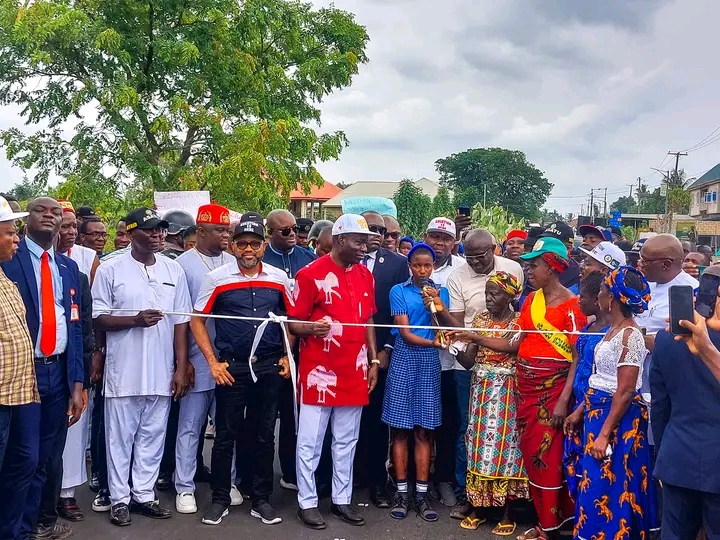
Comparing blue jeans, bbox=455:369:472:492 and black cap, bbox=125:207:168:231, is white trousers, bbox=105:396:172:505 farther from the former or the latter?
blue jeans, bbox=455:369:472:492

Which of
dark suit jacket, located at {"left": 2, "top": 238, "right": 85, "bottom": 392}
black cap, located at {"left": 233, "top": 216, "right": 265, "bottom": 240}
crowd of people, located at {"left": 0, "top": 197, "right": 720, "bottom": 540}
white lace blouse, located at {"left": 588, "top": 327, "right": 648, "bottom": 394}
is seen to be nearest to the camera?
white lace blouse, located at {"left": 588, "top": 327, "right": 648, "bottom": 394}

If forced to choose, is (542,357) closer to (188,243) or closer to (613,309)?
(613,309)

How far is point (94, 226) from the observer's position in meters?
6.56

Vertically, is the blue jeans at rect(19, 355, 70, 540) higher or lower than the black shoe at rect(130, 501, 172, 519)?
higher

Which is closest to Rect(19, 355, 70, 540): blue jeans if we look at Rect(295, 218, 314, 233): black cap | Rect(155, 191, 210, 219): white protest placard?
Rect(295, 218, 314, 233): black cap

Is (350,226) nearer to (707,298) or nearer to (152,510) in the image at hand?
(707,298)

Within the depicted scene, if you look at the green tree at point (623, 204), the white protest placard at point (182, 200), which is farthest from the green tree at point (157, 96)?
the green tree at point (623, 204)

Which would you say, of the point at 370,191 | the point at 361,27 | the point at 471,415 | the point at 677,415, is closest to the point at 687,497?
the point at 677,415

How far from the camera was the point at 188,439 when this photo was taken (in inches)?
196

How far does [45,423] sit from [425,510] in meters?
2.65

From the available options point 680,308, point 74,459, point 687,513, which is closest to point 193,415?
point 74,459

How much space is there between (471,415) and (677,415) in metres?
1.77

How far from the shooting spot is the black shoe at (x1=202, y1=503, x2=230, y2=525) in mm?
4656

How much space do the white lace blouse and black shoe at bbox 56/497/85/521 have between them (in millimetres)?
3604
